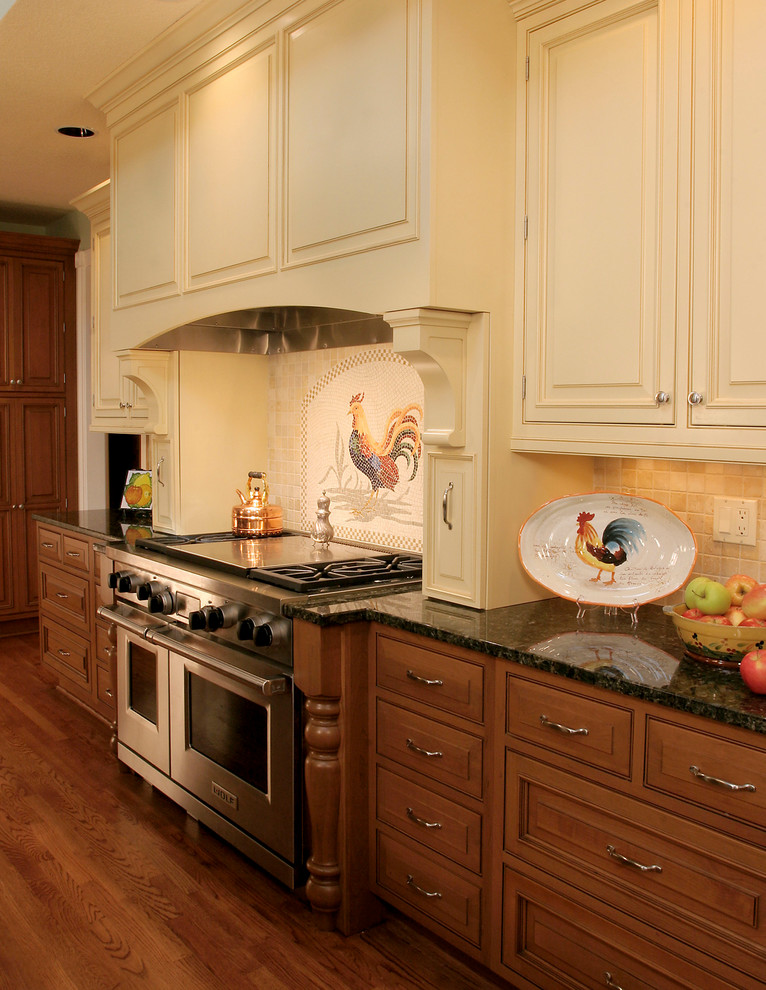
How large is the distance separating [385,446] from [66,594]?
6.51 ft

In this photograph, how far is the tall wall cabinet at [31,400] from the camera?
5613 millimetres

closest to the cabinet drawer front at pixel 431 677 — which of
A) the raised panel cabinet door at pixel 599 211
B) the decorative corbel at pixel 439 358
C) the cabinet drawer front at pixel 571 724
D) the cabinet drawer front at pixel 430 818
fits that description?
the cabinet drawer front at pixel 571 724

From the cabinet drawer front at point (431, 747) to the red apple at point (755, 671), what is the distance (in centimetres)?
67

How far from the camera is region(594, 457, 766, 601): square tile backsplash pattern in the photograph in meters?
2.13

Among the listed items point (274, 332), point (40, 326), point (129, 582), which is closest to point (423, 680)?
point (129, 582)

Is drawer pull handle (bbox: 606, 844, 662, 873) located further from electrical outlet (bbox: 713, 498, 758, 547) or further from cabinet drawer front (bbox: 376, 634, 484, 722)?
electrical outlet (bbox: 713, 498, 758, 547)

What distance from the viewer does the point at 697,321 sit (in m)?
1.92

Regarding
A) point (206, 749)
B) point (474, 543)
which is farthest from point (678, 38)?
point (206, 749)

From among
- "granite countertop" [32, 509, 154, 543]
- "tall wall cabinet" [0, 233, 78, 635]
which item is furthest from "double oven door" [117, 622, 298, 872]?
"tall wall cabinet" [0, 233, 78, 635]

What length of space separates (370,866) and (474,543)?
0.93m

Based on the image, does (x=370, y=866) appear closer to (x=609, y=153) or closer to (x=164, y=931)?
(x=164, y=931)

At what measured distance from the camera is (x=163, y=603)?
10.0 feet

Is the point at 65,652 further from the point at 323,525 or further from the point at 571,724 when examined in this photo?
the point at 571,724

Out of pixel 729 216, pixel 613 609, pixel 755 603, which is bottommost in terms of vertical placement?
pixel 613 609
